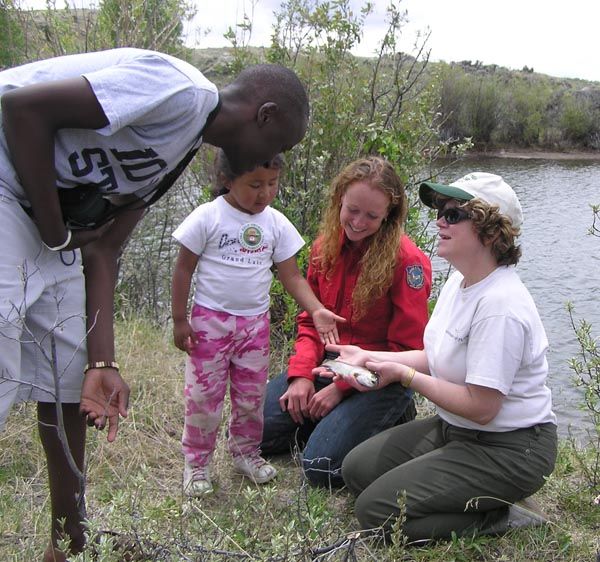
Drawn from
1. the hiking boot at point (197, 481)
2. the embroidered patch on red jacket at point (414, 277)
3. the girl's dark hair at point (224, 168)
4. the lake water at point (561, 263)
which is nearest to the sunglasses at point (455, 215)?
the embroidered patch on red jacket at point (414, 277)

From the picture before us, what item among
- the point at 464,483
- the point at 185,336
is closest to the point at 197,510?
the point at 185,336

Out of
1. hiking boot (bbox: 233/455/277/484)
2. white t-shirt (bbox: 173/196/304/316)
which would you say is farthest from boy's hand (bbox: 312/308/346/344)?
hiking boot (bbox: 233/455/277/484)

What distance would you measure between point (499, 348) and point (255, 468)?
4.30ft

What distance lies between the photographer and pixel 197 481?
9.90 feet

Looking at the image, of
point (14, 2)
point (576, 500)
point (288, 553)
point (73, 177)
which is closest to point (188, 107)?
point (73, 177)

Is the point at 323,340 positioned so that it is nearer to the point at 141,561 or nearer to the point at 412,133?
the point at 141,561

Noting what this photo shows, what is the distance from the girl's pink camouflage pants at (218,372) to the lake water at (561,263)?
1628mm

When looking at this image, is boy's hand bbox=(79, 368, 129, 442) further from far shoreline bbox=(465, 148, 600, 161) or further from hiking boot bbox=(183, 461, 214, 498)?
far shoreline bbox=(465, 148, 600, 161)

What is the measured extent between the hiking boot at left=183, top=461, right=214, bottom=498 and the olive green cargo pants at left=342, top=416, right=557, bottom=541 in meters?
0.69

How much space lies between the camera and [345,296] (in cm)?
340

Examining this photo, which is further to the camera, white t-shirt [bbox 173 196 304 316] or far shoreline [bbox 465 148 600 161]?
far shoreline [bbox 465 148 600 161]

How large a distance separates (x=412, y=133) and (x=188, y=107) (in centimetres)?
334

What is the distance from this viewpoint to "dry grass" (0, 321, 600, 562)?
1.83 m

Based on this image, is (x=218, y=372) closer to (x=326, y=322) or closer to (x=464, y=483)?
(x=326, y=322)
